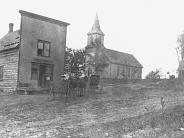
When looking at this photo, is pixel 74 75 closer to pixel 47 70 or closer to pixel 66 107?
pixel 47 70

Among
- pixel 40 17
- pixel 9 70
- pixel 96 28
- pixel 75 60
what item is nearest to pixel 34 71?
pixel 9 70

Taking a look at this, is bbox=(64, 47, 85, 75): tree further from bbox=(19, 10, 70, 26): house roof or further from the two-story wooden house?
bbox=(19, 10, 70, 26): house roof

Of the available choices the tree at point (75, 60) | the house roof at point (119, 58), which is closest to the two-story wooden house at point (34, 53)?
the tree at point (75, 60)

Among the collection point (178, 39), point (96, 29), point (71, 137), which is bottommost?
point (71, 137)

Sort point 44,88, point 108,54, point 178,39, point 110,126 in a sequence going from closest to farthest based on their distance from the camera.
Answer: point 110,126
point 44,88
point 178,39
point 108,54

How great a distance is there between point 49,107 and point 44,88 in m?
11.5

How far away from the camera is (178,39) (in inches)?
2115

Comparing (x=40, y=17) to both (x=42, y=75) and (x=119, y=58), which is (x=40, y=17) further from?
(x=119, y=58)

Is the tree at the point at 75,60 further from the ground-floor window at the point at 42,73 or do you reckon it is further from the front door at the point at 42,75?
the front door at the point at 42,75

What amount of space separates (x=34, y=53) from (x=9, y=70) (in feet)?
9.77

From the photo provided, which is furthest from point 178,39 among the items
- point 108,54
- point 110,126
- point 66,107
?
point 110,126

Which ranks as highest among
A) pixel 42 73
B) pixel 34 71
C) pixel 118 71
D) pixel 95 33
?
pixel 95 33

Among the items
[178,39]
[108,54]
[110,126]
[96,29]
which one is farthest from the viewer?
[96,29]

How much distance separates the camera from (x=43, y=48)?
93.0 feet
